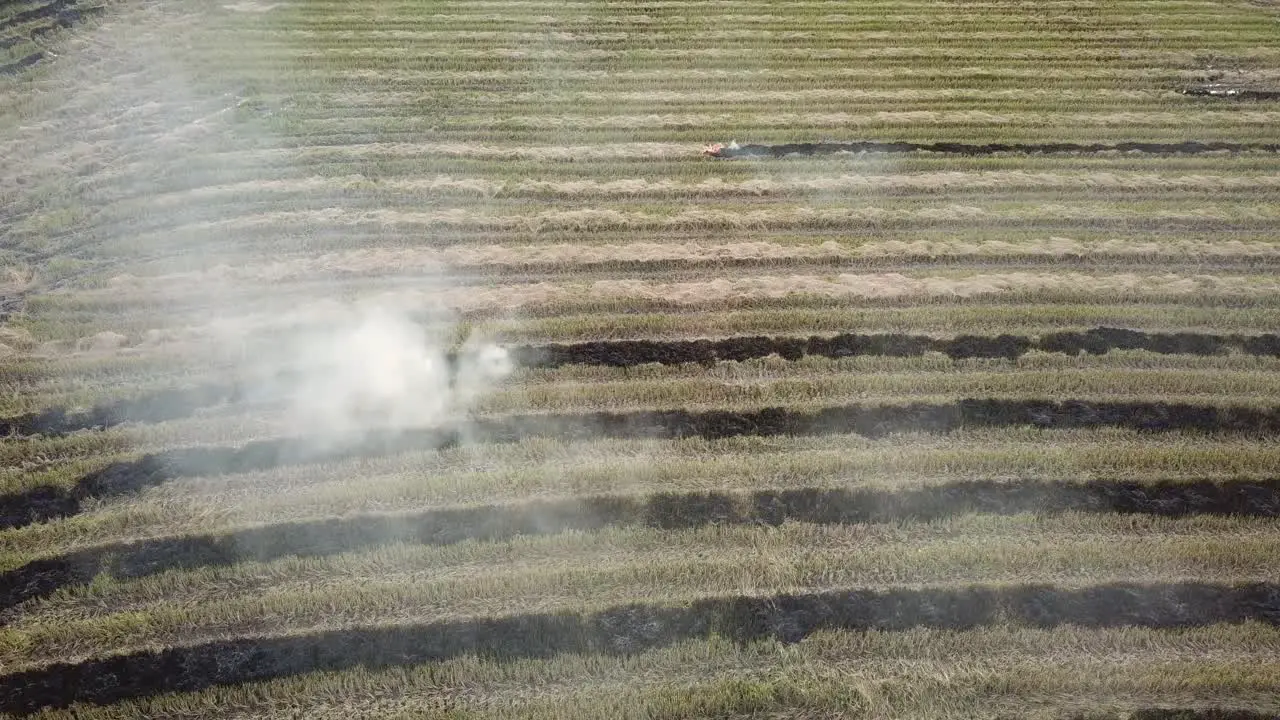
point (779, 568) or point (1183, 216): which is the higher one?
point (1183, 216)

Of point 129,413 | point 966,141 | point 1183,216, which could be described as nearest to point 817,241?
point 966,141

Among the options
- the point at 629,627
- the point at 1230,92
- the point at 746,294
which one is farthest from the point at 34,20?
the point at 1230,92

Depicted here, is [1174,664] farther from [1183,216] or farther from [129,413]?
[129,413]

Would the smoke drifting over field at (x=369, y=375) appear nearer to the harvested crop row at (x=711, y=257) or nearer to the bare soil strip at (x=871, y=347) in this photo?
the bare soil strip at (x=871, y=347)

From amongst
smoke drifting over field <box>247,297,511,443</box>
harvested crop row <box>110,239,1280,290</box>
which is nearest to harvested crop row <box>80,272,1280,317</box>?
harvested crop row <box>110,239,1280,290</box>

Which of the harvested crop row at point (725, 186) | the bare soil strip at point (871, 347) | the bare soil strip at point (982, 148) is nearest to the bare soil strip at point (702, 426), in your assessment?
the bare soil strip at point (871, 347)
